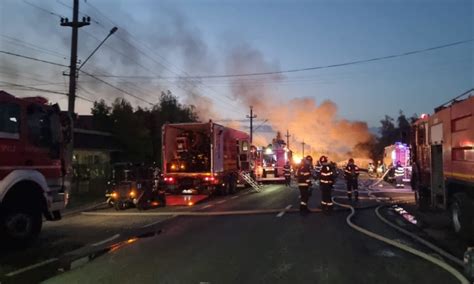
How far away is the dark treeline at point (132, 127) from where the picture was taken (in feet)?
144

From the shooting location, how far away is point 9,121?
9867 millimetres

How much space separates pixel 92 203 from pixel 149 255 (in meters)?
12.5

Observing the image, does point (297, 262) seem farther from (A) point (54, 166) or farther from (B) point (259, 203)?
(B) point (259, 203)

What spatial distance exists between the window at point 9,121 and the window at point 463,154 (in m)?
8.32

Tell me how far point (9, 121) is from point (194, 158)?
13.3m

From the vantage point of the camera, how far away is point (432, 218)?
14414 mm

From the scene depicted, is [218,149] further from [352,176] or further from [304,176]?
[304,176]

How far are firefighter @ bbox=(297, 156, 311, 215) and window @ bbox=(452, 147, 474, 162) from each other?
17.0 ft

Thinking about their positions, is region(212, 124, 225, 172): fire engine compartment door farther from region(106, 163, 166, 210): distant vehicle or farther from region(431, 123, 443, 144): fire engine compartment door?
region(431, 123, 443, 144): fire engine compartment door

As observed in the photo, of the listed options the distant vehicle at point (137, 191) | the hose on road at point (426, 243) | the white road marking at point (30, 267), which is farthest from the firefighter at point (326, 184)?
the white road marking at point (30, 267)

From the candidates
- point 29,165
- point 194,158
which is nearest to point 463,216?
point 29,165

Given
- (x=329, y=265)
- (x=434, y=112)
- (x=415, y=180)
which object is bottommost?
(x=329, y=265)

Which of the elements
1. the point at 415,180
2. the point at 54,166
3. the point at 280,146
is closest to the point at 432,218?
the point at 415,180

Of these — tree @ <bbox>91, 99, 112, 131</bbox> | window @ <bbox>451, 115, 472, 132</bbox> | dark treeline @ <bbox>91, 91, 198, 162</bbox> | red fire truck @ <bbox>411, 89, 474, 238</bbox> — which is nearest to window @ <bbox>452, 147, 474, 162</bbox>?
red fire truck @ <bbox>411, 89, 474, 238</bbox>
